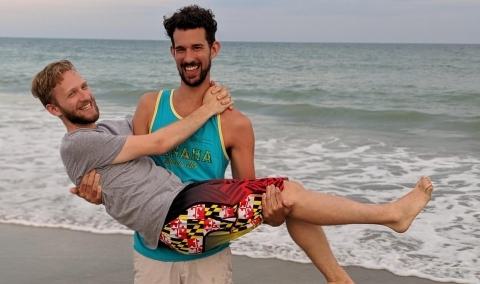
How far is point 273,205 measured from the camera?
273 cm

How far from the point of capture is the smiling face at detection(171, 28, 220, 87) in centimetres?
284

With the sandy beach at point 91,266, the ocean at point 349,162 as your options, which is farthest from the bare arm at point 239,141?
the ocean at point 349,162

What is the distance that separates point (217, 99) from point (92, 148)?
0.60m

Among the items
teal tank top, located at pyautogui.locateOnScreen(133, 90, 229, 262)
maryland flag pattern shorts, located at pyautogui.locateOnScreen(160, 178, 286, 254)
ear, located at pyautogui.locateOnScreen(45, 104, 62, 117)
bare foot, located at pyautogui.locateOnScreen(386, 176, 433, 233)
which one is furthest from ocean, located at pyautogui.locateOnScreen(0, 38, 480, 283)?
ear, located at pyautogui.locateOnScreen(45, 104, 62, 117)

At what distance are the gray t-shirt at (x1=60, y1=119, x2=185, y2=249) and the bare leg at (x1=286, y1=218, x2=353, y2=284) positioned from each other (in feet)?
1.86

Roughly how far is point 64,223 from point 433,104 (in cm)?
1442

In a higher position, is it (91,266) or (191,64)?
(191,64)

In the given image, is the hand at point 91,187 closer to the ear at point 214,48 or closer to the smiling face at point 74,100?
the smiling face at point 74,100

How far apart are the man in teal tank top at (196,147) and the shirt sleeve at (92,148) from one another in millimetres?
68

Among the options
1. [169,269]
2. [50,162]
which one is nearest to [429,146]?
[50,162]

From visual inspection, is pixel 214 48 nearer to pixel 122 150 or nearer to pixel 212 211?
pixel 122 150

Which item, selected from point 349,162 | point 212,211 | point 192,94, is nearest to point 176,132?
point 192,94

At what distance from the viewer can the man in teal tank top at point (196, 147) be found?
2.84 metres

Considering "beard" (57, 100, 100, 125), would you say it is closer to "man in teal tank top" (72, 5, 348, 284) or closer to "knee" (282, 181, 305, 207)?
"man in teal tank top" (72, 5, 348, 284)
